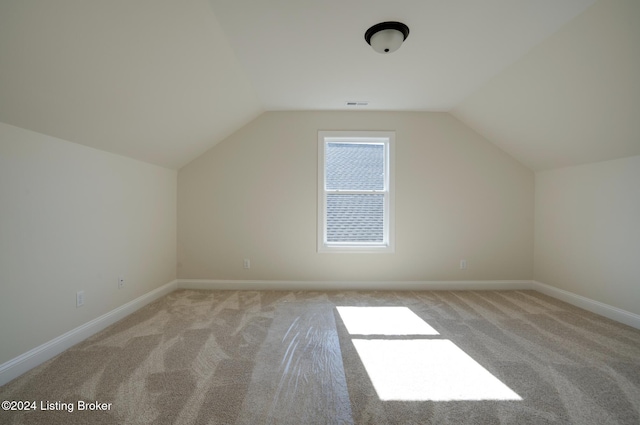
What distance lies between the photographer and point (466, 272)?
390cm

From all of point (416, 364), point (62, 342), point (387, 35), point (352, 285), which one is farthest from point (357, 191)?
point (62, 342)

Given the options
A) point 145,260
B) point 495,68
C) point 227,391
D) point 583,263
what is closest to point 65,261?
point 145,260

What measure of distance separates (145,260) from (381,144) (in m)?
3.48

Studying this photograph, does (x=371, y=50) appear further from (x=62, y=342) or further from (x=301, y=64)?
(x=62, y=342)

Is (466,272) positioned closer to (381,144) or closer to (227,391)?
(381,144)

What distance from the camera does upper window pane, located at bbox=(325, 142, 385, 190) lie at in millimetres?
3998

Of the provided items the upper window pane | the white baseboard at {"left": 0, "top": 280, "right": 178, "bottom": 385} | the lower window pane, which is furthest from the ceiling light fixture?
the white baseboard at {"left": 0, "top": 280, "right": 178, "bottom": 385}

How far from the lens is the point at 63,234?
7.25 ft

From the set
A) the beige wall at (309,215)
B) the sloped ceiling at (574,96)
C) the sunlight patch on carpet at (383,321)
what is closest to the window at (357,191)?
the beige wall at (309,215)

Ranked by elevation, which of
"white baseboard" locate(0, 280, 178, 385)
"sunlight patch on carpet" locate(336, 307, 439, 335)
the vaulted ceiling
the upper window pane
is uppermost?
the vaulted ceiling

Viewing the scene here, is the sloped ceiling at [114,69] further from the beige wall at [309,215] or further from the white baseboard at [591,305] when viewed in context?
the white baseboard at [591,305]

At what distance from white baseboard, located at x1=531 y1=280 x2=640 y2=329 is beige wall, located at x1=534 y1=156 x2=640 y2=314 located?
2.0 inches

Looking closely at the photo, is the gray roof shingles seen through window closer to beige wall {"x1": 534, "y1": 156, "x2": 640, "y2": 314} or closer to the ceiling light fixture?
the ceiling light fixture

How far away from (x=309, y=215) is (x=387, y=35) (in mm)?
2389
